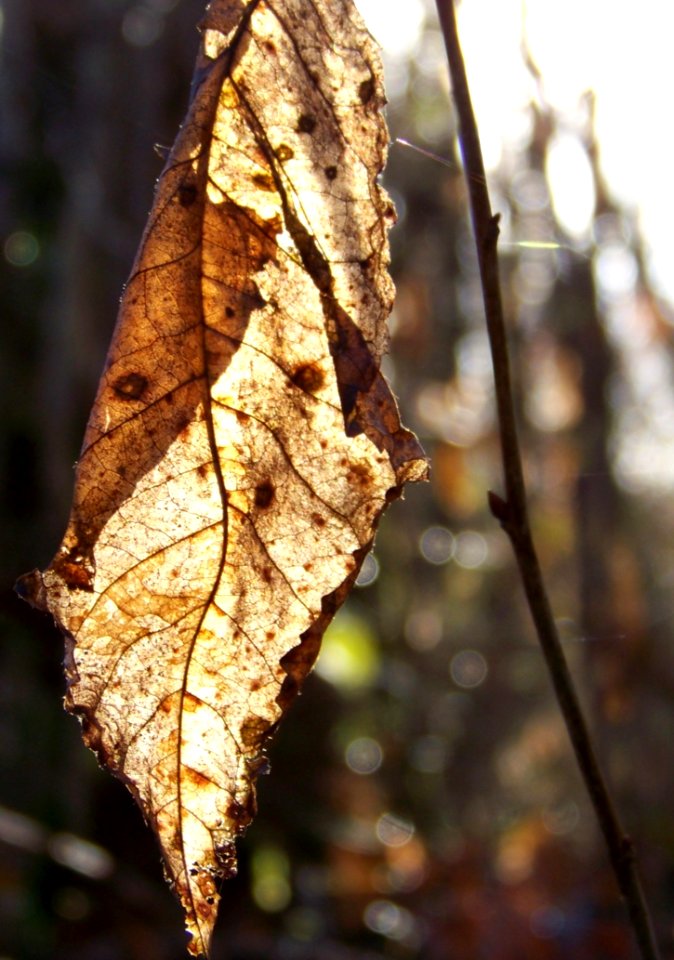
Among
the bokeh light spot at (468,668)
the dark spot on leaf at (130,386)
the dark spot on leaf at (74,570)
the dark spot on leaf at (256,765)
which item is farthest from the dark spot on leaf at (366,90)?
the bokeh light spot at (468,668)

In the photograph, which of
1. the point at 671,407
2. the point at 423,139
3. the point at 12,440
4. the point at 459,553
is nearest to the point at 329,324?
the point at 12,440

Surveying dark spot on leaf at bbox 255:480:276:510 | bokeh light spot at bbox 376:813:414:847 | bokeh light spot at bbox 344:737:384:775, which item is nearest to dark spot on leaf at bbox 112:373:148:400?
dark spot on leaf at bbox 255:480:276:510

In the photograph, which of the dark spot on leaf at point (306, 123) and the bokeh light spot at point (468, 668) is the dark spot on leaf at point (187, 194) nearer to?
the dark spot on leaf at point (306, 123)

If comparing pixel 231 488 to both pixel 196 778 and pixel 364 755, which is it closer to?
pixel 196 778

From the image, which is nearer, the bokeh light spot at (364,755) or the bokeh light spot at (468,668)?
the bokeh light spot at (468,668)

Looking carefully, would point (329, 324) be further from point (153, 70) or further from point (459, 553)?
point (459, 553)

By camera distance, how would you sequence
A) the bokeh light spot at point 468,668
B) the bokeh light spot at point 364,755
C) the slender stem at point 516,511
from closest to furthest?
the slender stem at point 516,511 < the bokeh light spot at point 468,668 < the bokeh light spot at point 364,755

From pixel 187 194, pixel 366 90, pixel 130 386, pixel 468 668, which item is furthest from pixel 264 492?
pixel 468 668
